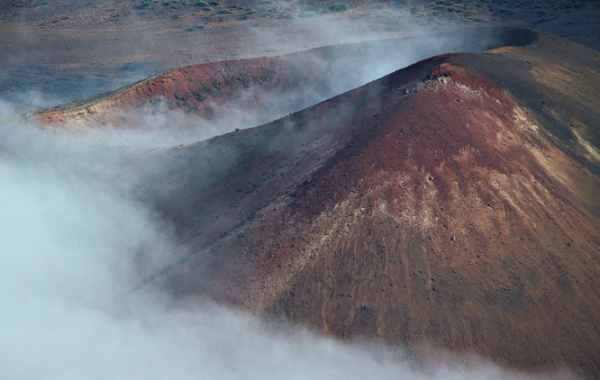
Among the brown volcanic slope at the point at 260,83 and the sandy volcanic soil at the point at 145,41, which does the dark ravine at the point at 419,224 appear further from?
the sandy volcanic soil at the point at 145,41

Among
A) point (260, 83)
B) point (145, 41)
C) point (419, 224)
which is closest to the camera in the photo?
point (419, 224)

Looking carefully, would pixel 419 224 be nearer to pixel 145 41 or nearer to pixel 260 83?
pixel 260 83

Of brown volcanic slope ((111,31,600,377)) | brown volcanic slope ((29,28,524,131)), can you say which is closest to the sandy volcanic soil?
brown volcanic slope ((29,28,524,131))

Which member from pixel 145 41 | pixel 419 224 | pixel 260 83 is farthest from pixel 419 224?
pixel 145 41

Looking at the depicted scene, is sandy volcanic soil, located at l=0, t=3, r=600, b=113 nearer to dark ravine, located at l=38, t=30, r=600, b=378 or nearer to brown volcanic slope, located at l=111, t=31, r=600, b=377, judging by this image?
dark ravine, located at l=38, t=30, r=600, b=378

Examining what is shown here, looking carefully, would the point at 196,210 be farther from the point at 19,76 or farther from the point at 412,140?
the point at 19,76

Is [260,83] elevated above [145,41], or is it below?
above

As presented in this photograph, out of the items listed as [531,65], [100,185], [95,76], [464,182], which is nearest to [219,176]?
[100,185]
